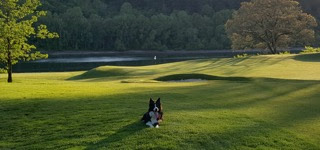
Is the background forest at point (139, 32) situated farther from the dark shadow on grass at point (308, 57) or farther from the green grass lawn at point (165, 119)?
the green grass lawn at point (165, 119)

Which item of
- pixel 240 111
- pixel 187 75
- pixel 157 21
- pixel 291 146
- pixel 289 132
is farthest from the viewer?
pixel 157 21

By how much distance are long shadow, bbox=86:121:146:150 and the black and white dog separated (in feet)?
0.86

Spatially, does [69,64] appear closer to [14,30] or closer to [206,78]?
[206,78]

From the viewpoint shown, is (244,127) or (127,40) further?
(127,40)

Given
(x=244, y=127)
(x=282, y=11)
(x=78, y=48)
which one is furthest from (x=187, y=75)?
(x=78, y=48)

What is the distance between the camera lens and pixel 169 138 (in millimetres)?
11953

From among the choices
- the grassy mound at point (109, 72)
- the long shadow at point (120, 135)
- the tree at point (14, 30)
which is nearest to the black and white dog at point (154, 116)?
the long shadow at point (120, 135)

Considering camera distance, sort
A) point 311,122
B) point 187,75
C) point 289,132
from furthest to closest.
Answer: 1. point 187,75
2. point 311,122
3. point 289,132

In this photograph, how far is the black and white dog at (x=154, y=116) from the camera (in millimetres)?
12438

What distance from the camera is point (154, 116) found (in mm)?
12805

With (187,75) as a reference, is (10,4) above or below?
above

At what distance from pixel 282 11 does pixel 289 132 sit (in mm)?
53254

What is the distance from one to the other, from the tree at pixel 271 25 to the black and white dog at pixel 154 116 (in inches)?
2052

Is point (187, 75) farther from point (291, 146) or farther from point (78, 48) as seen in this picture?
point (78, 48)
